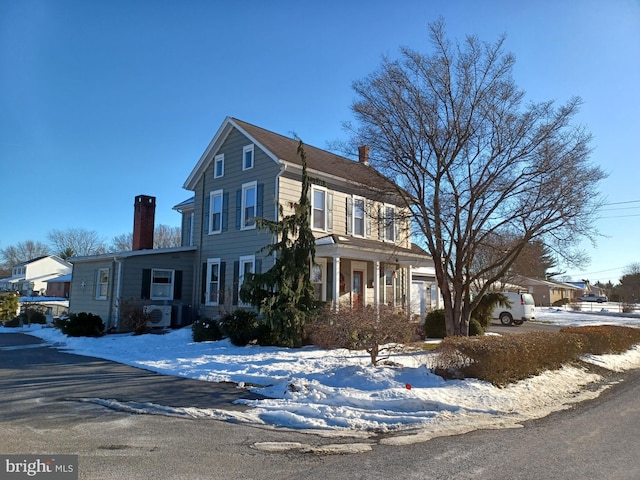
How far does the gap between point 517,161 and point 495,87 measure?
2.36 metres

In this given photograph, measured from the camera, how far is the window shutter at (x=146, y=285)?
67.0 feet

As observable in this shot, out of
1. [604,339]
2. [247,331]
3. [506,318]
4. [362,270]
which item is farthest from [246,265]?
[506,318]

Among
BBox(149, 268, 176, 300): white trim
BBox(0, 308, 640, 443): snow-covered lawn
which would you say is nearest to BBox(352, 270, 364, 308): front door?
BBox(0, 308, 640, 443): snow-covered lawn

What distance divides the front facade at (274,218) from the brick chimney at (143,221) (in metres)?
3.01

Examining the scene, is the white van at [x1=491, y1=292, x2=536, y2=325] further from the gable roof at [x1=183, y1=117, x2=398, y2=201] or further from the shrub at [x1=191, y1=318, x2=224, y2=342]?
the shrub at [x1=191, y1=318, x2=224, y2=342]

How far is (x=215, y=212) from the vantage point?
2120 centimetres

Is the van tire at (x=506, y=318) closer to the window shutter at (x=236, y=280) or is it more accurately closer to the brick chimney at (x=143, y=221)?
the window shutter at (x=236, y=280)

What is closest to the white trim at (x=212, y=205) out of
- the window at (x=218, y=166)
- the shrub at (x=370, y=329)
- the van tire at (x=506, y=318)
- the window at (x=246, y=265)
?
the window at (x=218, y=166)

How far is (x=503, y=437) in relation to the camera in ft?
21.8

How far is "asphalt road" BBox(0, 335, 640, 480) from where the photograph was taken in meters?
5.20

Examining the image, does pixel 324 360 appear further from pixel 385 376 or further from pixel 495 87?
pixel 495 87

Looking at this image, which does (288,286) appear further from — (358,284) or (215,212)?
(215,212)

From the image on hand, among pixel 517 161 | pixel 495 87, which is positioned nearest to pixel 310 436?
pixel 517 161

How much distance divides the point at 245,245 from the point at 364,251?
4865 mm
